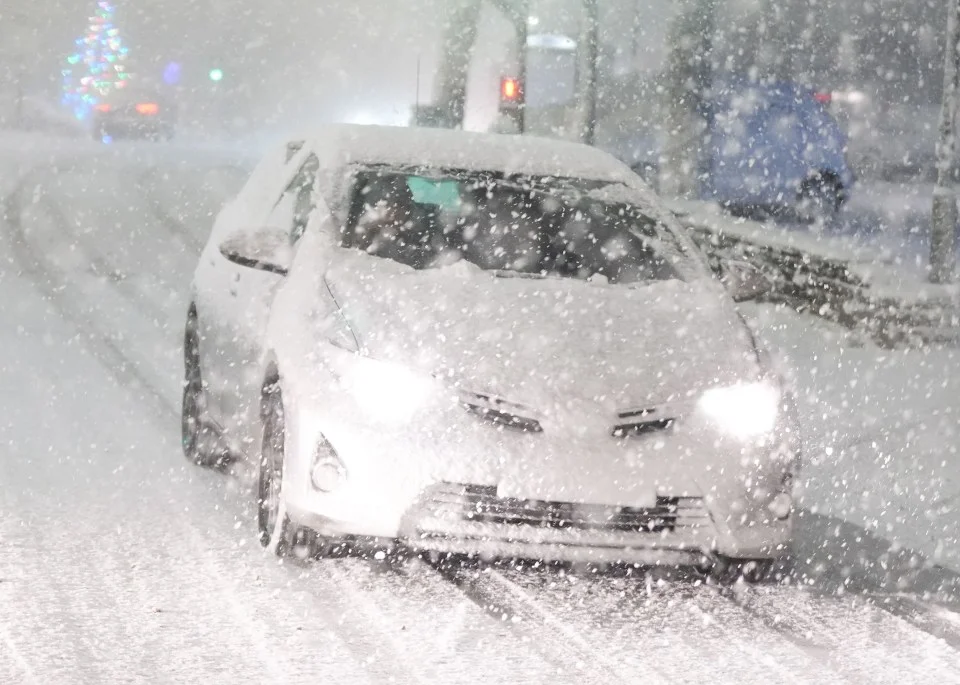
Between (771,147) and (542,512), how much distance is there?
62.7 feet

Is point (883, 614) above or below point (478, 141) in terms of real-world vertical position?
below

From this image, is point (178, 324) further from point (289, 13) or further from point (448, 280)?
point (289, 13)

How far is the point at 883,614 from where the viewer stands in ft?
17.4

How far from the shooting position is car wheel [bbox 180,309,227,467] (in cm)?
688

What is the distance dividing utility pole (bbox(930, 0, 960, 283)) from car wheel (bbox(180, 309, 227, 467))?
21.1ft

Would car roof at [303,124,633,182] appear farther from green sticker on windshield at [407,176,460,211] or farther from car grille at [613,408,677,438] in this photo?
car grille at [613,408,677,438]

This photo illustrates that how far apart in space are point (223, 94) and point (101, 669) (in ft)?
228

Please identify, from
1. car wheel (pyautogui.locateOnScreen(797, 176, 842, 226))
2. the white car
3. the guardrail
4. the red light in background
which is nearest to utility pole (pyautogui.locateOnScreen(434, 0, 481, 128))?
the red light in background

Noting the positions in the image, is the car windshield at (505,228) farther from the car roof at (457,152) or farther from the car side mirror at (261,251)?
the car side mirror at (261,251)

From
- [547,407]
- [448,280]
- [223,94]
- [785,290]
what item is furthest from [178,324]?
[223,94]

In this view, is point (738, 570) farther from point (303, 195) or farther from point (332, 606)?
point (303, 195)

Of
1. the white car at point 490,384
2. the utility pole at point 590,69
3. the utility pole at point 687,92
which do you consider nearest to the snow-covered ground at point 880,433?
the white car at point 490,384

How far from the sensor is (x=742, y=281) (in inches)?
246

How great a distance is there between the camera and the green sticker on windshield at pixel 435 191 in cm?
639
